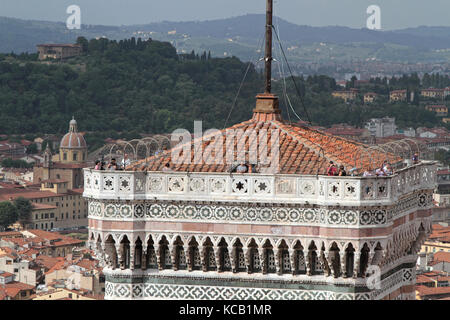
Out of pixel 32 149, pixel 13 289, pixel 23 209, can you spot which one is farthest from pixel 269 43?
pixel 32 149

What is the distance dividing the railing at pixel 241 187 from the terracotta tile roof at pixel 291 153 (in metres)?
0.50

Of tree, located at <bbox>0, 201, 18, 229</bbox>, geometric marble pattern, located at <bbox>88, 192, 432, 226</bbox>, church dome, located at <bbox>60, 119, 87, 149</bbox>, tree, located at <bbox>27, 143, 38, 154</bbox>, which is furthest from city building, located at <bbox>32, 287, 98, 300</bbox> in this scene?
tree, located at <bbox>27, 143, 38, 154</bbox>

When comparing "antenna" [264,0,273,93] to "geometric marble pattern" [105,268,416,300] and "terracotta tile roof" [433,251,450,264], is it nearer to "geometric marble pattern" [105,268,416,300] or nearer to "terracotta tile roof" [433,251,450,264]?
"geometric marble pattern" [105,268,416,300]

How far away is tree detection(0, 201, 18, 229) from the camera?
144 metres

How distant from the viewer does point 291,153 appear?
1614cm

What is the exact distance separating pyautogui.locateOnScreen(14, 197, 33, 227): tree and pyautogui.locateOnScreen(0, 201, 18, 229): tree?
123 centimetres

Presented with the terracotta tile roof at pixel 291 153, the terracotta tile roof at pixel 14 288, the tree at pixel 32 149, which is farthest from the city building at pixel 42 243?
the terracotta tile roof at pixel 291 153

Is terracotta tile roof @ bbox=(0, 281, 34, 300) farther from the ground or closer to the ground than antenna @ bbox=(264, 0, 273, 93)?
closer to the ground

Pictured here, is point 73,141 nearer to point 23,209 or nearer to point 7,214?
point 23,209

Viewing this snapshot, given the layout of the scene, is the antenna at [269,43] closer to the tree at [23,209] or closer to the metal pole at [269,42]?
the metal pole at [269,42]

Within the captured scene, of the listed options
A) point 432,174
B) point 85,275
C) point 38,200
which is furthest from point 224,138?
point 38,200

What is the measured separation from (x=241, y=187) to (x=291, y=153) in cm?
106

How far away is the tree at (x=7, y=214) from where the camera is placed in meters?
144
